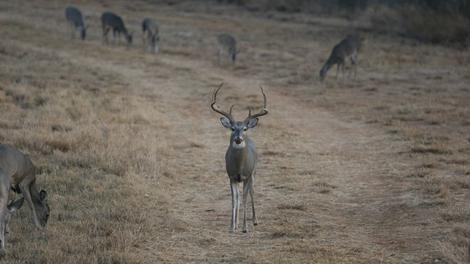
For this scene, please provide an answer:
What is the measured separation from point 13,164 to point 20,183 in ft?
1.59

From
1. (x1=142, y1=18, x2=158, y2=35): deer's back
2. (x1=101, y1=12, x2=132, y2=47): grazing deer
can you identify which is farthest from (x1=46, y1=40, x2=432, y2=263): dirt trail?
(x1=101, y1=12, x2=132, y2=47): grazing deer

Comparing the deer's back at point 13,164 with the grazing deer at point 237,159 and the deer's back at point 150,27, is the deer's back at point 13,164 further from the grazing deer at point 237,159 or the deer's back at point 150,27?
the deer's back at point 150,27

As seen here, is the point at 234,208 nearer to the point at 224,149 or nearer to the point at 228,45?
the point at 224,149

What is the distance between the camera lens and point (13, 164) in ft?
28.0

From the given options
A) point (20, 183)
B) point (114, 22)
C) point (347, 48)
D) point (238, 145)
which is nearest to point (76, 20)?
point (114, 22)

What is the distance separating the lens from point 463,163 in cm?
1259

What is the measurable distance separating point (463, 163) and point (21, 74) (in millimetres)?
13135

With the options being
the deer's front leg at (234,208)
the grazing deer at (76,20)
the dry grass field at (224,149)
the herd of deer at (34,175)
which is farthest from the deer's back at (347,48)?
the deer's front leg at (234,208)

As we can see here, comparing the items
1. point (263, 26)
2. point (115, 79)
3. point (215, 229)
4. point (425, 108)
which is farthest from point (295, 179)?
point (263, 26)

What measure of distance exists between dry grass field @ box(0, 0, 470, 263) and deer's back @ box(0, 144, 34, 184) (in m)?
0.63

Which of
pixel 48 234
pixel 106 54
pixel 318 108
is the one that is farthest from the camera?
pixel 106 54

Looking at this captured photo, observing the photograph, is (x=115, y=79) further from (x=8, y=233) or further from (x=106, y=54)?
(x=8, y=233)

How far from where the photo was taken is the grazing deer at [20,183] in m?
8.12

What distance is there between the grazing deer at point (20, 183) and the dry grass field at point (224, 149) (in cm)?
22
